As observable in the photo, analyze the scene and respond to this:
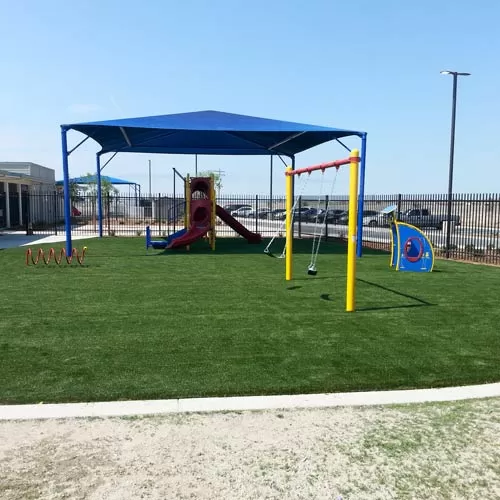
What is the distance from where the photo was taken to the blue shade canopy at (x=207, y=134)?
1578 centimetres

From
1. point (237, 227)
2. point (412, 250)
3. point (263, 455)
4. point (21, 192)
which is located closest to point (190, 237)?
point (237, 227)

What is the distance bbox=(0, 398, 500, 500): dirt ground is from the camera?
9.42 feet

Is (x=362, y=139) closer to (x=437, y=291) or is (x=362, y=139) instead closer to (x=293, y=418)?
(x=437, y=291)

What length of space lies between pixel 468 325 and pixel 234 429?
4.34 m

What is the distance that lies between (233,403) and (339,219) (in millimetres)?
28858

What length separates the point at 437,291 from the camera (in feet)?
30.3

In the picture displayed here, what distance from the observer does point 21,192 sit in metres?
31.8

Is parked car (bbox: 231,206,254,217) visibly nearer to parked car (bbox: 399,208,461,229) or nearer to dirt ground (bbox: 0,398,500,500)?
parked car (bbox: 399,208,461,229)

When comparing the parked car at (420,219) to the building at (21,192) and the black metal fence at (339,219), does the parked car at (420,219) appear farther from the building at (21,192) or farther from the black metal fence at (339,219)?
the building at (21,192)

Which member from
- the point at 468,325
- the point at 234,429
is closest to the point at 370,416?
the point at 234,429

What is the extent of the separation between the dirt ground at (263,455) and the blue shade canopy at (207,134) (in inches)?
502

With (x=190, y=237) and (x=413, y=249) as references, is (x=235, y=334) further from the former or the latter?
(x=190, y=237)

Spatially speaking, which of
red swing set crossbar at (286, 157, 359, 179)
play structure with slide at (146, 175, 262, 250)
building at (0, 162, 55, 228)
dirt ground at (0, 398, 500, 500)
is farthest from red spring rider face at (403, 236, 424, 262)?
building at (0, 162, 55, 228)

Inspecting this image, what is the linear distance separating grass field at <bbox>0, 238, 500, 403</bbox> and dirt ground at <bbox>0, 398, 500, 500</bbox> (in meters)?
0.54
